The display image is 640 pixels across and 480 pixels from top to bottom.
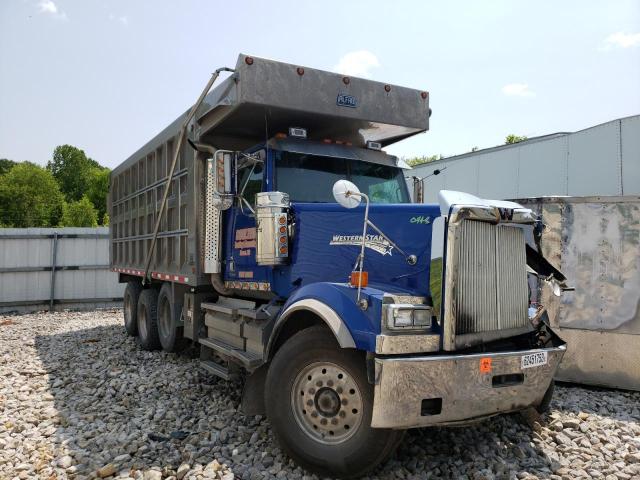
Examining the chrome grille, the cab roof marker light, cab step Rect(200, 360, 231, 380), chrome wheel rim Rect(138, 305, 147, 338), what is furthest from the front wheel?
chrome wheel rim Rect(138, 305, 147, 338)

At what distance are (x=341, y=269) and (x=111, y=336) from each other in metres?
6.88

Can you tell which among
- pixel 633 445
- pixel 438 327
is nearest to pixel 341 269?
pixel 438 327

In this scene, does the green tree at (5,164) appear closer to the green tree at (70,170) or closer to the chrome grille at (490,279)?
the green tree at (70,170)

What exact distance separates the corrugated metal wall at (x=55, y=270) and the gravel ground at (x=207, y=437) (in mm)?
8344

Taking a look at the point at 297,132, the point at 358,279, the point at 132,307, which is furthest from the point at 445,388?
the point at 132,307

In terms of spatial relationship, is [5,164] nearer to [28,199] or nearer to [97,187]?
[97,187]

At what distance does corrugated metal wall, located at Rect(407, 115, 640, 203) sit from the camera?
11.8m

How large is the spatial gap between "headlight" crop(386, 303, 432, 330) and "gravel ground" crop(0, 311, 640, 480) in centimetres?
112

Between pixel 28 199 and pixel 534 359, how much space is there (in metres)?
57.6

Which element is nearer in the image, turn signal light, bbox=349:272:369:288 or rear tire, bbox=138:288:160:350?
turn signal light, bbox=349:272:369:288

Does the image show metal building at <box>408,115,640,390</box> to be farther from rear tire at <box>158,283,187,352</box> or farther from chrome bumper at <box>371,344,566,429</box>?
rear tire at <box>158,283,187,352</box>

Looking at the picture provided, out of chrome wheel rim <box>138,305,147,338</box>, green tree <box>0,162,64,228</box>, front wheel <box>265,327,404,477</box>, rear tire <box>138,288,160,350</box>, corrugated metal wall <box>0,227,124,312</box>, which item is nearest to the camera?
front wheel <box>265,327,404,477</box>

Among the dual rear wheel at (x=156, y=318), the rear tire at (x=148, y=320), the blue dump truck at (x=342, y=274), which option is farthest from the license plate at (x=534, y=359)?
the rear tire at (x=148, y=320)

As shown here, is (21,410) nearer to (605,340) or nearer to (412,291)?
(412,291)
